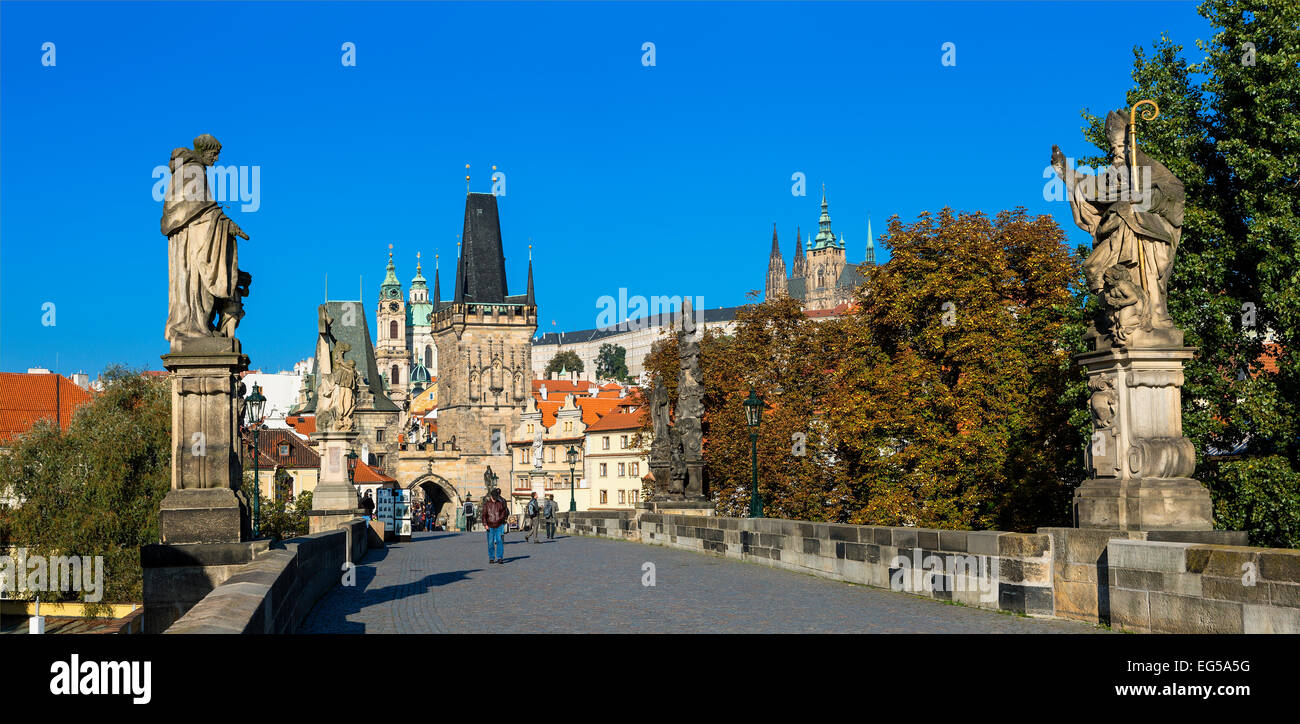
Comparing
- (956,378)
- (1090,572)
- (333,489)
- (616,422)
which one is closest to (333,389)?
(333,489)

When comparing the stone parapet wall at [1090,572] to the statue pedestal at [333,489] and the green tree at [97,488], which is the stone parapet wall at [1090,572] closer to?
the statue pedestal at [333,489]

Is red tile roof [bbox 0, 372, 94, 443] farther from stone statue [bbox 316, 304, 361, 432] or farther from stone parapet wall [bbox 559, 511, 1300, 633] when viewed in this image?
stone parapet wall [bbox 559, 511, 1300, 633]

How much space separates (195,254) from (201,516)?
2030mm

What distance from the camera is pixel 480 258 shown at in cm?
13588

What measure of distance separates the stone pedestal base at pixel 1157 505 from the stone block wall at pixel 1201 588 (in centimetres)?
37

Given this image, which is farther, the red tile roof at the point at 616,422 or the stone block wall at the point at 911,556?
the red tile roof at the point at 616,422

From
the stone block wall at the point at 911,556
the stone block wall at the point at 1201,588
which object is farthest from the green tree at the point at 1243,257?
the stone block wall at the point at 1201,588

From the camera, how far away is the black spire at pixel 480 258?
134 metres

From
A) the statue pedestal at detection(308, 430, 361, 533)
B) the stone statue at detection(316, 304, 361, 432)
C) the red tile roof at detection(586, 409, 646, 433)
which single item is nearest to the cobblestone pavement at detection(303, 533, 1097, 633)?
the statue pedestal at detection(308, 430, 361, 533)

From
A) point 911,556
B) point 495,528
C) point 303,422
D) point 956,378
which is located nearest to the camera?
point 911,556

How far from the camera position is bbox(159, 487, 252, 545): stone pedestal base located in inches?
365

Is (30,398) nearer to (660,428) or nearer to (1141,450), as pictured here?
(660,428)
